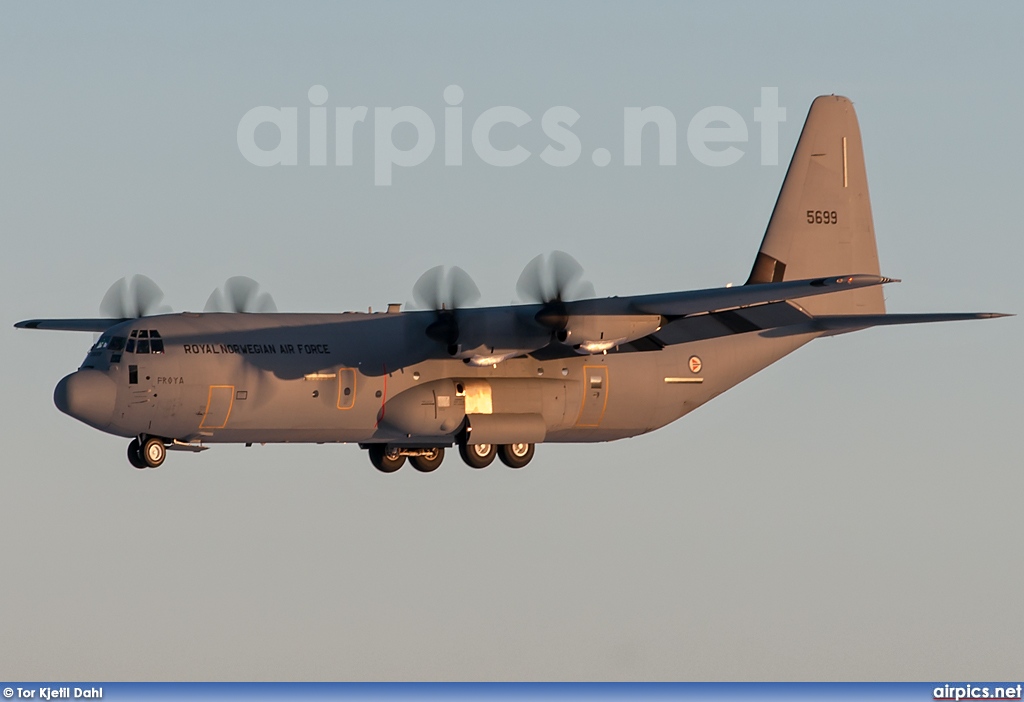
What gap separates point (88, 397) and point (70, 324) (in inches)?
224

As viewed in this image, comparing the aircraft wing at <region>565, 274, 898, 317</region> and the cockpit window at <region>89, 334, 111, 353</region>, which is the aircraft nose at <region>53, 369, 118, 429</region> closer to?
the cockpit window at <region>89, 334, 111, 353</region>

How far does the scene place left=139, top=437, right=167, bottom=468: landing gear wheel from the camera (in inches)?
1100

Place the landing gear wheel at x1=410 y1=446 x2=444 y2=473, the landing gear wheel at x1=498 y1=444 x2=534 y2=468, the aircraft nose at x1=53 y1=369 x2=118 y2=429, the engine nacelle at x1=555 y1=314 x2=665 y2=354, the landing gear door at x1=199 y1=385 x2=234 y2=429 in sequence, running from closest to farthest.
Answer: the aircraft nose at x1=53 y1=369 x2=118 y2=429 → the landing gear door at x1=199 y1=385 x2=234 y2=429 → the engine nacelle at x1=555 y1=314 x2=665 y2=354 → the landing gear wheel at x1=498 y1=444 x2=534 y2=468 → the landing gear wheel at x1=410 y1=446 x2=444 y2=473

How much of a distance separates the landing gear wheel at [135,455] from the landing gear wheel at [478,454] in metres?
5.38

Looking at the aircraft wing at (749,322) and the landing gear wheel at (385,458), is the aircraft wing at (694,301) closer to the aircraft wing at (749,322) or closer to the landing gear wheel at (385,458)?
the aircraft wing at (749,322)

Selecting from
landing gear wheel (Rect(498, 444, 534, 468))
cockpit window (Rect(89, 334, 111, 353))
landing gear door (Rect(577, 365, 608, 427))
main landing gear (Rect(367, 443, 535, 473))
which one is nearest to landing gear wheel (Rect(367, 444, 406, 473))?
main landing gear (Rect(367, 443, 535, 473))

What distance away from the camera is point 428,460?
104 feet

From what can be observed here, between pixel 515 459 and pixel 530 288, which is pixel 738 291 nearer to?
pixel 530 288

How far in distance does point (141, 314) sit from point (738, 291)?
35.3ft

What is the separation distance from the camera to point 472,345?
28.6 m

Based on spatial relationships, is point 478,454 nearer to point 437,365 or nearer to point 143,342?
point 437,365

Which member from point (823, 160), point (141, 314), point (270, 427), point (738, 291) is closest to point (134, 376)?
point (270, 427)

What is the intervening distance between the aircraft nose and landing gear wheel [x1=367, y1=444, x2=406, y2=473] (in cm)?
563

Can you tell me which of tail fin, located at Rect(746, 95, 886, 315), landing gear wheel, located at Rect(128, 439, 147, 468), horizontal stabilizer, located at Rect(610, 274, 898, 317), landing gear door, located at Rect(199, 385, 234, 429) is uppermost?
tail fin, located at Rect(746, 95, 886, 315)
